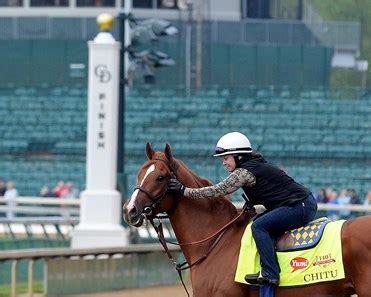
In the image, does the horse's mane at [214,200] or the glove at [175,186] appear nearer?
the glove at [175,186]

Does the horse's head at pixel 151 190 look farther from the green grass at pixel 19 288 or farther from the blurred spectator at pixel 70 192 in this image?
the blurred spectator at pixel 70 192

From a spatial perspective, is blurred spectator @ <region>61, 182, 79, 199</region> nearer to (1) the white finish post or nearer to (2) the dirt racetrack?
(1) the white finish post

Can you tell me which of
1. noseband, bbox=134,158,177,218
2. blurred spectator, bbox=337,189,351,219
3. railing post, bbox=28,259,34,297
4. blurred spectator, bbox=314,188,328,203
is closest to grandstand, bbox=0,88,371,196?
blurred spectator, bbox=337,189,351,219

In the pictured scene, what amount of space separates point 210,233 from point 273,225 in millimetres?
642

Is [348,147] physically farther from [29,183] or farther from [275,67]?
[29,183]

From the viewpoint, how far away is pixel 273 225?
9.52 metres

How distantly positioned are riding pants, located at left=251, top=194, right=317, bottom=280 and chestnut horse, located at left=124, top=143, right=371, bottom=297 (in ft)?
0.74

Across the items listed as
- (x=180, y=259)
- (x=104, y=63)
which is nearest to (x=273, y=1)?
(x=104, y=63)

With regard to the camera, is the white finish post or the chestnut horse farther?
the white finish post

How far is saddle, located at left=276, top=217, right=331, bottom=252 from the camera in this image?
9.47m

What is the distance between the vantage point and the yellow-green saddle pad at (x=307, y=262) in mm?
9297

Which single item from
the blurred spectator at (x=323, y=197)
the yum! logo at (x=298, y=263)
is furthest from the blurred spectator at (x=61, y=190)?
the yum! logo at (x=298, y=263)

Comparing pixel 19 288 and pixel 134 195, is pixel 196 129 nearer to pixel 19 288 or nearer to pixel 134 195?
pixel 19 288

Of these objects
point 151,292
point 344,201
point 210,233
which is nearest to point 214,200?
point 210,233
